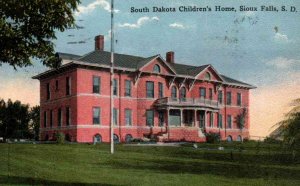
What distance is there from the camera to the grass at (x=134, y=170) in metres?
12.1

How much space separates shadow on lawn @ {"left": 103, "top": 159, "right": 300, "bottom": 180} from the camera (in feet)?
48.9

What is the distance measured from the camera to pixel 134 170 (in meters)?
14.3

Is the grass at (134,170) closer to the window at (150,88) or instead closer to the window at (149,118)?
the window at (149,118)

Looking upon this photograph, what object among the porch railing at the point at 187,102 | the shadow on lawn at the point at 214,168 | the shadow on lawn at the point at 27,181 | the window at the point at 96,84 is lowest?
the shadow on lawn at the point at 214,168

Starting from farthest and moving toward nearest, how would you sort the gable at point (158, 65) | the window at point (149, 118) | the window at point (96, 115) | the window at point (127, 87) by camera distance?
the window at point (149, 118)
the gable at point (158, 65)
the window at point (127, 87)
the window at point (96, 115)

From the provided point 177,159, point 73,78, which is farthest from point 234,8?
point 73,78

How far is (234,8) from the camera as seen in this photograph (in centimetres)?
1299

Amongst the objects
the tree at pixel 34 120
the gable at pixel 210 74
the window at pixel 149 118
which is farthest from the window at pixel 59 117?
the tree at pixel 34 120

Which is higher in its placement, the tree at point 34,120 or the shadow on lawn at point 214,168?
the tree at point 34,120

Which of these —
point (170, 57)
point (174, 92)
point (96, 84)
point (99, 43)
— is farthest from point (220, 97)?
point (96, 84)

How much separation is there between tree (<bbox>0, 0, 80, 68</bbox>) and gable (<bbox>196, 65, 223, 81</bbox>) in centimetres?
2490

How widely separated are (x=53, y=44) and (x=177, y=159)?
24.8 feet

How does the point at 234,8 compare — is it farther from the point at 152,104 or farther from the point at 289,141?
the point at 152,104

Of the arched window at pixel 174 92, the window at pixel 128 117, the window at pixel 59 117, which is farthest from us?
the arched window at pixel 174 92
